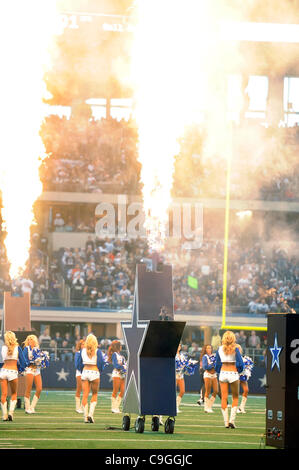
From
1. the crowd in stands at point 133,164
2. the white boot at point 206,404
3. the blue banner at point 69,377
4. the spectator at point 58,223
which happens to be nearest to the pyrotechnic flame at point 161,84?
the crowd in stands at point 133,164

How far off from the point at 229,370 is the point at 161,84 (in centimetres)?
1774

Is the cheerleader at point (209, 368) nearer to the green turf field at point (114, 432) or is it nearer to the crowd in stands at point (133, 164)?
the green turf field at point (114, 432)

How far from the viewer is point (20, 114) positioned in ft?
115

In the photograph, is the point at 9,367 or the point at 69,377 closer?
the point at 9,367

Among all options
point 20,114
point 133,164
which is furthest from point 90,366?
point 133,164

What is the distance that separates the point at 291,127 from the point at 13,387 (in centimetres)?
2744

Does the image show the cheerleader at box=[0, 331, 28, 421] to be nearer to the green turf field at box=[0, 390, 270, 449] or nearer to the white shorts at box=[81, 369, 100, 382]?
the green turf field at box=[0, 390, 270, 449]

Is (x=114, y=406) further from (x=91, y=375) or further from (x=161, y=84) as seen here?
(x=161, y=84)

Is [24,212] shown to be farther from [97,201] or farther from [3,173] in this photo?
[97,201]

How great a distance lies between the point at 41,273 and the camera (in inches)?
1431

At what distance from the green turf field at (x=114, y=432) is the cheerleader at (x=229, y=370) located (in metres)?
0.32

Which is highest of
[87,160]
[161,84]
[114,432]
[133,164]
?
[161,84]
